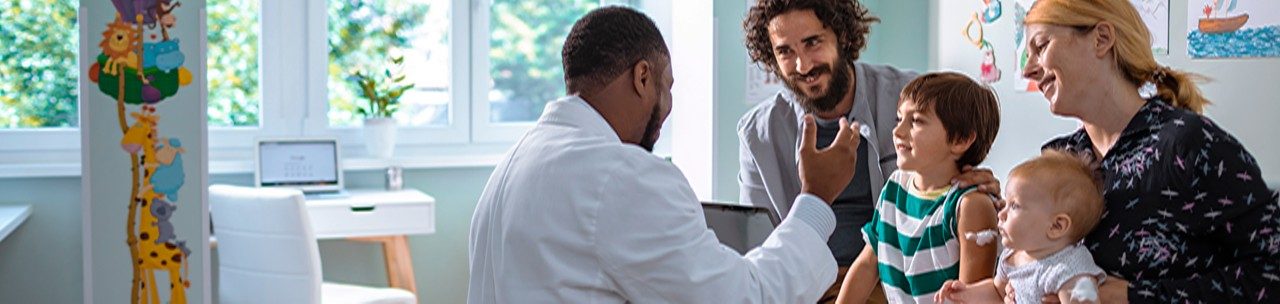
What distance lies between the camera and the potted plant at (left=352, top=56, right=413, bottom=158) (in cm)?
489

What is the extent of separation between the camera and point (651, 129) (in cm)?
182

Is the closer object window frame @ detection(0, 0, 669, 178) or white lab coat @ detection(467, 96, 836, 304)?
white lab coat @ detection(467, 96, 836, 304)

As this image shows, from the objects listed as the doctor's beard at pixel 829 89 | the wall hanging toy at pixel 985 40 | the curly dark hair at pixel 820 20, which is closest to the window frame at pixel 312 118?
the wall hanging toy at pixel 985 40

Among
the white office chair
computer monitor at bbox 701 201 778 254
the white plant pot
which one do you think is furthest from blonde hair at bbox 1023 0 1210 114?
the white plant pot

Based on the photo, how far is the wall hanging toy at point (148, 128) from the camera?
317cm

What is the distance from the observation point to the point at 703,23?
4621 millimetres

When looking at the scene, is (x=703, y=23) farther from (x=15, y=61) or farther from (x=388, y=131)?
(x=15, y=61)

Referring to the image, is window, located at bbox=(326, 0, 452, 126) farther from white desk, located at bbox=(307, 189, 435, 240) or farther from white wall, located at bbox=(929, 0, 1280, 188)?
white wall, located at bbox=(929, 0, 1280, 188)

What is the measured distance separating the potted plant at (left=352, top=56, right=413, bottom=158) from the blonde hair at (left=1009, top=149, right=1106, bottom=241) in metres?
3.42

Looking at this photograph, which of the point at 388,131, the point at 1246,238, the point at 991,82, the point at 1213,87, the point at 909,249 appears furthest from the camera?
the point at 388,131

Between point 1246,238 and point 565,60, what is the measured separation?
0.88 m

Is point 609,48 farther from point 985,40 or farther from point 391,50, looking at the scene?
point 391,50

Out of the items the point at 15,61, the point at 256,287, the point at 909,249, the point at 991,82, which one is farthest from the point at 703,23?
the point at 909,249

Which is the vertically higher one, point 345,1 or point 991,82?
point 345,1
